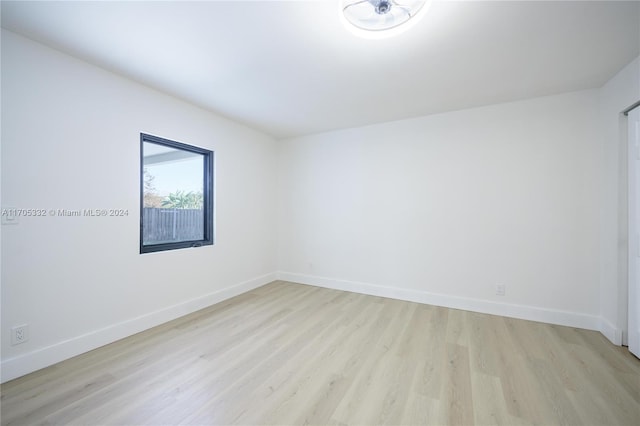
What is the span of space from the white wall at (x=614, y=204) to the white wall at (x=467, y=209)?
0.09 m

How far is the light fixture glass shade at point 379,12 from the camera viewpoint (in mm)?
1597

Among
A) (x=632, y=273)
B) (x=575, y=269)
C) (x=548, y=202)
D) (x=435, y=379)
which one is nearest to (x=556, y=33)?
(x=548, y=202)

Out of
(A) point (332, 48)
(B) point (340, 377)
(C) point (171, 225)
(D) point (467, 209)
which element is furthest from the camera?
(D) point (467, 209)

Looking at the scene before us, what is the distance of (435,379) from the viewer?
6.15 ft

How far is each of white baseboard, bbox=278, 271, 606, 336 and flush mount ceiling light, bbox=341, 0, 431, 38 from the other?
3.09 m

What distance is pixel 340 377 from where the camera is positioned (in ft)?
6.22

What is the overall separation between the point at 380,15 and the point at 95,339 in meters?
3.53

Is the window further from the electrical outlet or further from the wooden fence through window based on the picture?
the electrical outlet

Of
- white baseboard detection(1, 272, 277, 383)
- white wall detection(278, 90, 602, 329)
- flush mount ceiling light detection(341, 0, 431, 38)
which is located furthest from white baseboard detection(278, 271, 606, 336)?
flush mount ceiling light detection(341, 0, 431, 38)

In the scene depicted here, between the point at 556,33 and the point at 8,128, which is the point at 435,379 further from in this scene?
the point at 8,128

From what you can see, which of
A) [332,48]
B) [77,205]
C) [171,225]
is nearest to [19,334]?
[77,205]

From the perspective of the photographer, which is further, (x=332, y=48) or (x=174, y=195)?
(x=174, y=195)

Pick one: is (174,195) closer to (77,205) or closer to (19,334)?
(77,205)

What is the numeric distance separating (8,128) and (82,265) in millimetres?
1174
